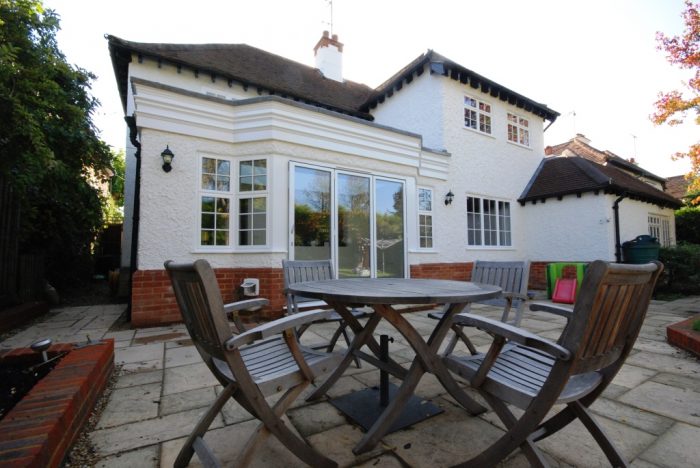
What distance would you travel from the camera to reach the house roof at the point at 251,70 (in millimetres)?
7199

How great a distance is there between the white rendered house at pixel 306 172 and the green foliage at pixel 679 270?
1.86 metres

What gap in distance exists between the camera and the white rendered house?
4.77 m

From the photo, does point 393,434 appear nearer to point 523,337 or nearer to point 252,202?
point 523,337

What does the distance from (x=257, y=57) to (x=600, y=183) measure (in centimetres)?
1032

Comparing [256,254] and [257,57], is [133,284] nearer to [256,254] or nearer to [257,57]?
[256,254]

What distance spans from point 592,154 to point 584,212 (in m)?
10.8

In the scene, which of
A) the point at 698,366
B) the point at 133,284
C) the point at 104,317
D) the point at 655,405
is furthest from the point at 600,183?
the point at 104,317

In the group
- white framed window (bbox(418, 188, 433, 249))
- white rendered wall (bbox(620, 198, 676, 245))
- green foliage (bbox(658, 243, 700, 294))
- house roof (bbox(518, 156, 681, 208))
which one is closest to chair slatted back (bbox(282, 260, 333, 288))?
white framed window (bbox(418, 188, 433, 249))

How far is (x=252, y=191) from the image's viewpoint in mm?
5246

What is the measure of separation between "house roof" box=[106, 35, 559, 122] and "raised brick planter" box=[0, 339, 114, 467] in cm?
706

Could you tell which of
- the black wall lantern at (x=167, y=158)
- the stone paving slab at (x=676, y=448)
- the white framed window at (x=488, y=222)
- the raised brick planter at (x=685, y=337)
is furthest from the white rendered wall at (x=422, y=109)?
the stone paving slab at (x=676, y=448)

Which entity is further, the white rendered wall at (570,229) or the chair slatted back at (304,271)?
the white rendered wall at (570,229)

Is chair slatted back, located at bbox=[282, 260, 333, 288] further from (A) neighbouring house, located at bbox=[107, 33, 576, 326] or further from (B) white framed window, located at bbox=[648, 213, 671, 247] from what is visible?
(B) white framed window, located at bbox=[648, 213, 671, 247]

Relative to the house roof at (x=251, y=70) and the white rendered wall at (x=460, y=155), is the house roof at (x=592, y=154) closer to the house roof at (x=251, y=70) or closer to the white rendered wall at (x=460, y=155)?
the white rendered wall at (x=460, y=155)
